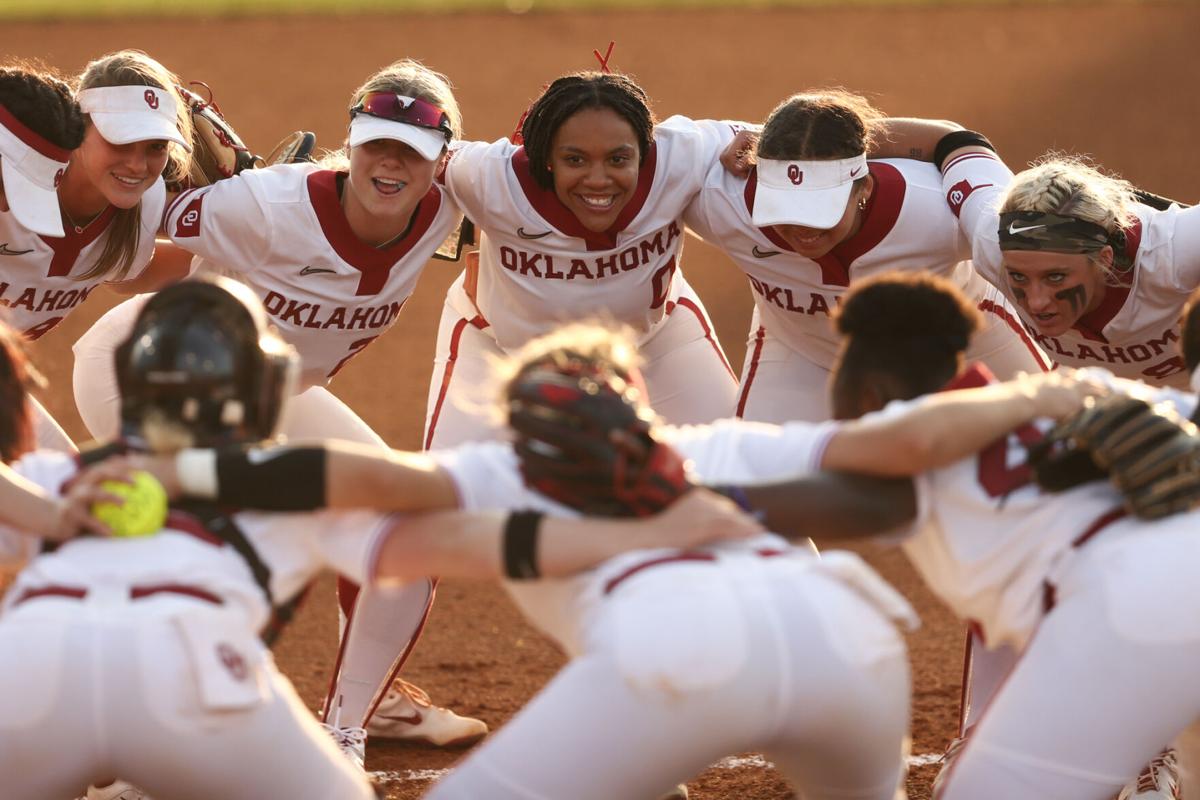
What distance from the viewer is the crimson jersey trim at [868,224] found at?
5.23m

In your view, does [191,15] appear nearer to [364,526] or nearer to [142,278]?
[142,278]

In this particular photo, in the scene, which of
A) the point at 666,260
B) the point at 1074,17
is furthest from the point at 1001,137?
the point at 666,260

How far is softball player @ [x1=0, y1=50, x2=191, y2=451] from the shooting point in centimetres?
484

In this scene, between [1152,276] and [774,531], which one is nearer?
[774,531]

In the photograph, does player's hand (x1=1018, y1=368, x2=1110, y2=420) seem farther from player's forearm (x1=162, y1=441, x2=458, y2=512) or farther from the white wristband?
the white wristband

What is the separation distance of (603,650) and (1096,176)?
2789mm

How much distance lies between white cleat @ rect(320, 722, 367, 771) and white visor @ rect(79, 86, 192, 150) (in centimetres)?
187

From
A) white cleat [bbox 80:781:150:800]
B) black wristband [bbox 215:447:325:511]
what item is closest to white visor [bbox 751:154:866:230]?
black wristband [bbox 215:447:325:511]

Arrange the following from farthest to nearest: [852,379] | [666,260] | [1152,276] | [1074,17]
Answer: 1. [1074,17]
2. [666,260]
3. [1152,276]
4. [852,379]

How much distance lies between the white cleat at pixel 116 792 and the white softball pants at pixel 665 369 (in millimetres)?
1450

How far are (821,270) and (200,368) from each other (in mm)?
2711

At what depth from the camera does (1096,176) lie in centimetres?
494

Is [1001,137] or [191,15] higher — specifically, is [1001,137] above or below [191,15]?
below

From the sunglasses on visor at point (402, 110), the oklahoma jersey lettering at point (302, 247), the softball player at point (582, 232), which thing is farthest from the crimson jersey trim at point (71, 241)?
the softball player at point (582, 232)
